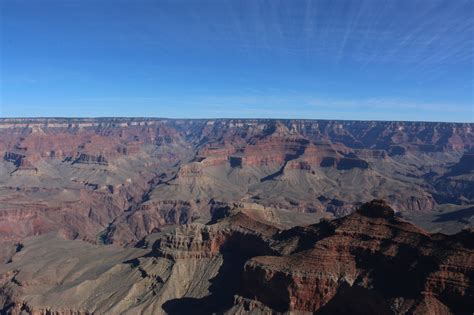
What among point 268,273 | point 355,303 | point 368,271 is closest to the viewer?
point 355,303

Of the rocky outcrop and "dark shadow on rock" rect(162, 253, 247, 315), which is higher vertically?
the rocky outcrop

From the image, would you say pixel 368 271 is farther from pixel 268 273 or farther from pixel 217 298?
pixel 217 298

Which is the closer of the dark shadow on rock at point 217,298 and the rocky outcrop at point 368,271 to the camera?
the rocky outcrop at point 368,271

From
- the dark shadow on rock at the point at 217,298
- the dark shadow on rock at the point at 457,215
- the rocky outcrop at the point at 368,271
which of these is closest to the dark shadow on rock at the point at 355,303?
the rocky outcrop at the point at 368,271

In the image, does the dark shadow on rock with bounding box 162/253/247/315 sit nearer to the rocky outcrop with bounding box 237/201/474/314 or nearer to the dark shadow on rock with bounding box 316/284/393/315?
the rocky outcrop with bounding box 237/201/474/314

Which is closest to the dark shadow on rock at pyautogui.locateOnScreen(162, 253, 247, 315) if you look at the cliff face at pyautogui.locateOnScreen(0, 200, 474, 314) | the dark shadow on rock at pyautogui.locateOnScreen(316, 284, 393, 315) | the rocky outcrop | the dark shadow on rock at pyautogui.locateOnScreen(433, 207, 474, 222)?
the cliff face at pyautogui.locateOnScreen(0, 200, 474, 314)

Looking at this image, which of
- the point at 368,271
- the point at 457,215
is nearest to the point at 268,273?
the point at 368,271

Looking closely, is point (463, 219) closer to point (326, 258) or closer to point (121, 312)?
point (326, 258)

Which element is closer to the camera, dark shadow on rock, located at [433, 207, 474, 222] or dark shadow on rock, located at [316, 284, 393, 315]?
dark shadow on rock, located at [316, 284, 393, 315]

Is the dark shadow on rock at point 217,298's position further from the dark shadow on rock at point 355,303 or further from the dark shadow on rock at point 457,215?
the dark shadow on rock at point 457,215
